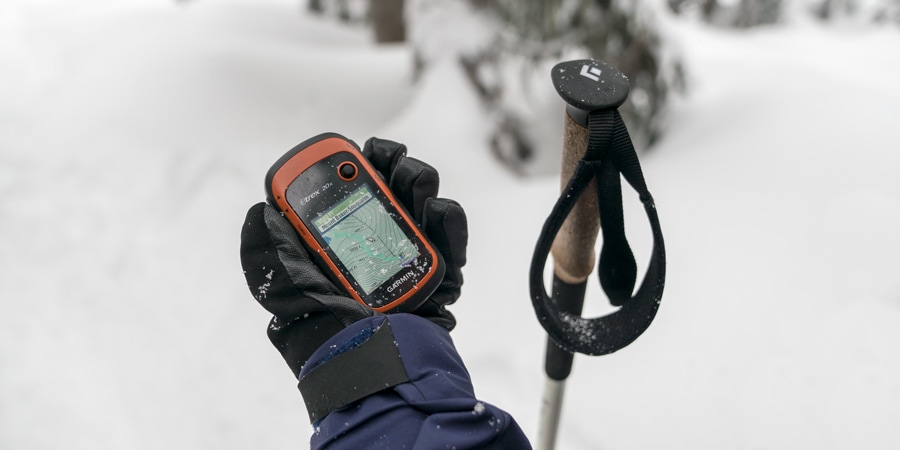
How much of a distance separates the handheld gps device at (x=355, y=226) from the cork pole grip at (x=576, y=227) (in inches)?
7.3

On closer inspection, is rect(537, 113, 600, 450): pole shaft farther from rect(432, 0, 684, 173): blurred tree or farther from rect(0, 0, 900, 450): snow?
rect(432, 0, 684, 173): blurred tree

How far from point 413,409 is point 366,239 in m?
0.32

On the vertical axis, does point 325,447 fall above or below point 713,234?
above

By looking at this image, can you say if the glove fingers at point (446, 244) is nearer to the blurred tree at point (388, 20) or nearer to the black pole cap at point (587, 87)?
the black pole cap at point (587, 87)

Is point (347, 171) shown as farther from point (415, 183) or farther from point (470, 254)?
point (470, 254)

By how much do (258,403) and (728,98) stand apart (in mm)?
1774

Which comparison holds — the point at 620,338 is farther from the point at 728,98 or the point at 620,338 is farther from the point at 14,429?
the point at 728,98

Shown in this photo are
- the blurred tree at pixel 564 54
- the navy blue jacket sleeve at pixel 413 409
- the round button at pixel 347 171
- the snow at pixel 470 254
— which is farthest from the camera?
the blurred tree at pixel 564 54

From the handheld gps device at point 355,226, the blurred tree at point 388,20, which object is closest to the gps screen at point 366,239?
the handheld gps device at point 355,226

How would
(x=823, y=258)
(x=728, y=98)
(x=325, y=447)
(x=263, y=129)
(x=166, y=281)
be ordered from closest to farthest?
1. (x=325, y=447)
2. (x=823, y=258)
3. (x=166, y=281)
4. (x=728, y=98)
5. (x=263, y=129)

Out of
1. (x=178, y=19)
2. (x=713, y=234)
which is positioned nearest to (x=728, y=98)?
(x=713, y=234)

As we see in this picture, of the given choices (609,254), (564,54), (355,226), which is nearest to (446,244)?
(355,226)

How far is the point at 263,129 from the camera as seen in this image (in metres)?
2.33

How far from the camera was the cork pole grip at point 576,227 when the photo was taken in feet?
2.61
